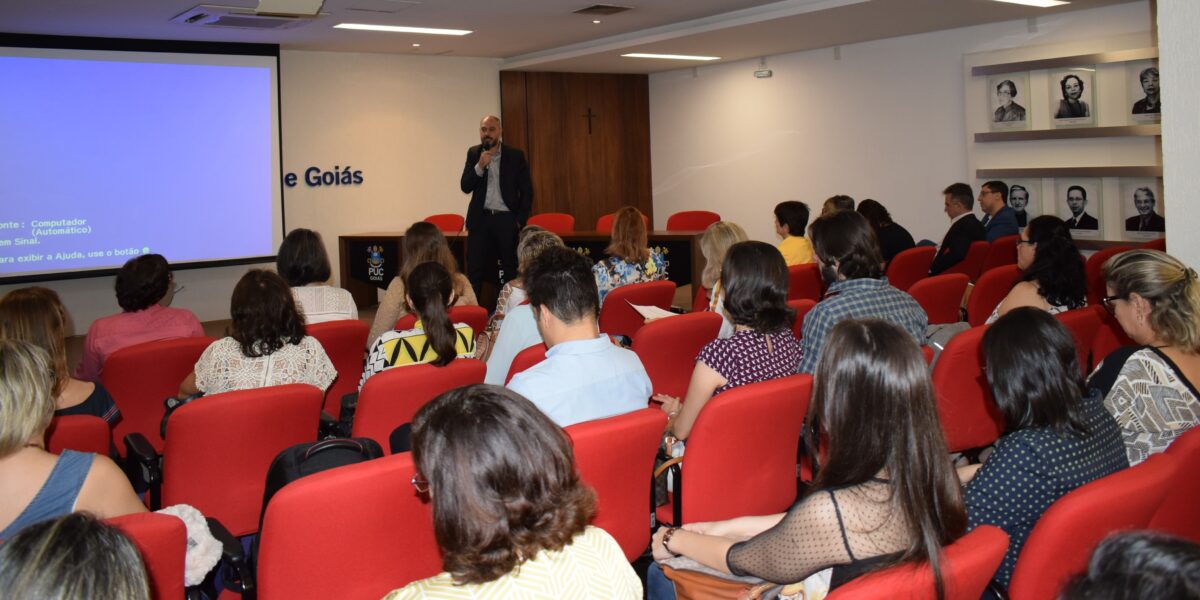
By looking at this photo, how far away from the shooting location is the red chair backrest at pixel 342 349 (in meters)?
4.77

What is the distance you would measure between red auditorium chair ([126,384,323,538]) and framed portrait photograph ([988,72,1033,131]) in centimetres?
854

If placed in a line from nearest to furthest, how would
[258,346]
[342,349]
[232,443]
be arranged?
[232,443], [258,346], [342,349]

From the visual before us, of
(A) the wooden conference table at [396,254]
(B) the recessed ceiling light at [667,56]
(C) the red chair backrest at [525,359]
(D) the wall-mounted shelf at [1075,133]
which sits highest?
(B) the recessed ceiling light at [667,56]

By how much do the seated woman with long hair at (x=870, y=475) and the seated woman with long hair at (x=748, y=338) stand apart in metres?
1.25

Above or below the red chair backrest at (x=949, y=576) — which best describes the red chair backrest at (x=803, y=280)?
above

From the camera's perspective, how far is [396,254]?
36.2 feet

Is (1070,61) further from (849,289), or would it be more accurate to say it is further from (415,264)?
(415,264)

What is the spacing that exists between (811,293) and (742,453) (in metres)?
4.04

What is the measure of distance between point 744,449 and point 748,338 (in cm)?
59

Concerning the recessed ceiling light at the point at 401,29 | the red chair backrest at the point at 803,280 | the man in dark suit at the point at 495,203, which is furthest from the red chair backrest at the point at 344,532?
the recessed ceiling light at the point at 401,29

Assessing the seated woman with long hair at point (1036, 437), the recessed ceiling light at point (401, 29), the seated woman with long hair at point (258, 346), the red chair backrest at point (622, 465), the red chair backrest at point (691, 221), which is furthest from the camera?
the red chair backrest at point (691, 221)

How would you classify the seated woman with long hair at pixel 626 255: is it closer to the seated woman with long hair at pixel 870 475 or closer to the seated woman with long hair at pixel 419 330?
the seated woman with long hair at pixel 419 330

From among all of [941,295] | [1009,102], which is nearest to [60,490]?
[941,295]

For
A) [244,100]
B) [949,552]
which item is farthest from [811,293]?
[244,100]
